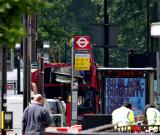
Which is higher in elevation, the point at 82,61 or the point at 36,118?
the point at 82,61

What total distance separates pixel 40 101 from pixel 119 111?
248 cm

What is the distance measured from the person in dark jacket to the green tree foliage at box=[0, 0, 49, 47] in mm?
9789

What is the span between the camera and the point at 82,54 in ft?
98.5

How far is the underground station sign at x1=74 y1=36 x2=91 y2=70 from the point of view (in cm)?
2975

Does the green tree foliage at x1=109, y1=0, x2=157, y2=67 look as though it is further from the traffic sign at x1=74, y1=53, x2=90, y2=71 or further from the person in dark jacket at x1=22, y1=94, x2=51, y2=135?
the person in dark jacket at x1=22, y1=94, x2=51, y2=135

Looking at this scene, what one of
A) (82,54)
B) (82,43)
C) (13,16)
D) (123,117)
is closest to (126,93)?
(82,54)

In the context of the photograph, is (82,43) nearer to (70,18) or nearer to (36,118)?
(36,118)

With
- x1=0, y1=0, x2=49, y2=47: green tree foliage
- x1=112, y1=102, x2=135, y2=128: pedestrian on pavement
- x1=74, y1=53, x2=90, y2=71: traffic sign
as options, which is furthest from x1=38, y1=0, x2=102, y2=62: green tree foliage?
x1=0, y1=0, x2=49, y2=47: green tree foliage

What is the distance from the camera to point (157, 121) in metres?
23.8

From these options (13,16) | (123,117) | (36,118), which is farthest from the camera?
(123,117)

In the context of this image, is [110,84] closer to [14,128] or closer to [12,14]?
[14,128]

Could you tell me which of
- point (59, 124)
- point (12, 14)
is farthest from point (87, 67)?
point (12, 14)

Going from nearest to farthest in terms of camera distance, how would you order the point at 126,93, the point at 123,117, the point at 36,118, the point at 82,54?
the point at 36,118 → the point at 123,117 → the point at 126,93 → the point at 82,54

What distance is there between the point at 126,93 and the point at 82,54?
2.62m
